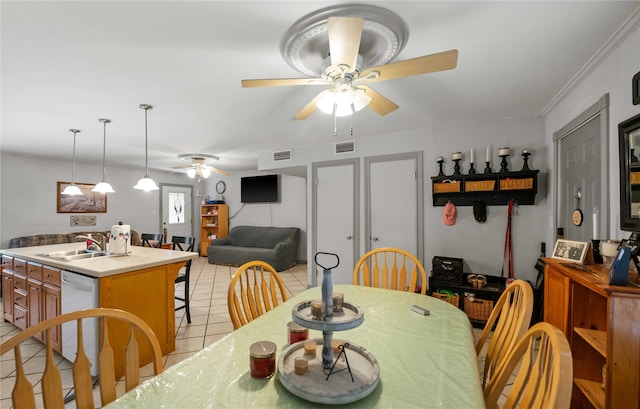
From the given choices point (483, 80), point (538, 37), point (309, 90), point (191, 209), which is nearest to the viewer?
point (538, 37)

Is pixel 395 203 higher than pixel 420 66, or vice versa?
pixel 420 66

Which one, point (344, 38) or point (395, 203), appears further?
point (395, 203)

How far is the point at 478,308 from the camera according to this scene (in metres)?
2.86

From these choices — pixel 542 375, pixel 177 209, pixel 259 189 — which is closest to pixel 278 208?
pixel 259 189

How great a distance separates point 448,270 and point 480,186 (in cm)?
99

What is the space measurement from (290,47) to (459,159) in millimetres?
2383

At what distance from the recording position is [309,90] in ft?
7.86

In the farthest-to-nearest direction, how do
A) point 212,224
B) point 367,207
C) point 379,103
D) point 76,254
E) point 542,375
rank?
point 212,224, point 367,207, point 76,254, point 379,103, point 542,375

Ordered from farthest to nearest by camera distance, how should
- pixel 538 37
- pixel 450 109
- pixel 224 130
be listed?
pixel 224 130
pixel 450 109
pixel 538 37

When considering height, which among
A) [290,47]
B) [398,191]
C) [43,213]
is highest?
[290,47]

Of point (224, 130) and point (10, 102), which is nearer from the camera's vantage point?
point (10, 102)

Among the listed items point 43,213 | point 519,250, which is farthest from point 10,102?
point 519,250

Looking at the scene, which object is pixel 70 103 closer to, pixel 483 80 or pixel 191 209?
pixel 483 80

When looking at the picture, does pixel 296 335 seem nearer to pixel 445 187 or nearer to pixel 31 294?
pixel 445 187
